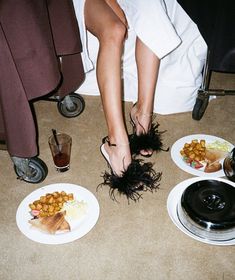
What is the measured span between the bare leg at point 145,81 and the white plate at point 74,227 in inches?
12.0

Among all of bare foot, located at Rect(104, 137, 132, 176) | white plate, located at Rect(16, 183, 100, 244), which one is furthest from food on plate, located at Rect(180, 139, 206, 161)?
white plate, located at Rect(16, 183, 100, 244)

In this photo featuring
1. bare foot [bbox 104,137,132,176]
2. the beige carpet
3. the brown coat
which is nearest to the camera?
the brown coat

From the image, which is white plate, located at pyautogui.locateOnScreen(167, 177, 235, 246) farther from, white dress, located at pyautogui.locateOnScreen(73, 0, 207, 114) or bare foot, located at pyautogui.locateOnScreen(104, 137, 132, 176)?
white dress, located at pyautogui.locateOnScreen(73, 0, 207, 114)

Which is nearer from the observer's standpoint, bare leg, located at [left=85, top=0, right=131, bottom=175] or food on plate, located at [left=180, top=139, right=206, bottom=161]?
bare leg, located at [left=85, top=0, right=131, bottom=175]

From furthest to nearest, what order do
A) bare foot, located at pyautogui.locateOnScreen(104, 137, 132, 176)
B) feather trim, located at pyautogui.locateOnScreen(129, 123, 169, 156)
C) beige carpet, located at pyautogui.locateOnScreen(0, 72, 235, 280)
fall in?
feather trim, located at pyautogui.locateOnScreen(129, 123, 169, 156) < bare foot, located at pyautogui.locateOnScreen(104, 137, 132, 176) < beige carpet, located at pyautogui.locateOnScreen(0, 72, 235, 280)

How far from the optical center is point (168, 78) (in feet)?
4.67

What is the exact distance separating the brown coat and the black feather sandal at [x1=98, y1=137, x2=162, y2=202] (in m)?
0.31

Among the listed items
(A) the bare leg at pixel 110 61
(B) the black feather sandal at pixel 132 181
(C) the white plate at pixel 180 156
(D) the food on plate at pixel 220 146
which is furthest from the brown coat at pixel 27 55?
(D) the food on plate at pixel 220 146

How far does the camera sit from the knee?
1.07 m

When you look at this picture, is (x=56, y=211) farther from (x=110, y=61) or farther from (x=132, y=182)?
(x=110, y=61)

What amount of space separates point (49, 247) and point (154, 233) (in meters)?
Result: 0.31

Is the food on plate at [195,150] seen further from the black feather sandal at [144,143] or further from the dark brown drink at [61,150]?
the dark brown drink at [61,150]

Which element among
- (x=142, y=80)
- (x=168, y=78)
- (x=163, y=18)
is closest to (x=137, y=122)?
(x=142, y=80)

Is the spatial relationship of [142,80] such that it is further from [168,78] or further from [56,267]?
[56,267]
